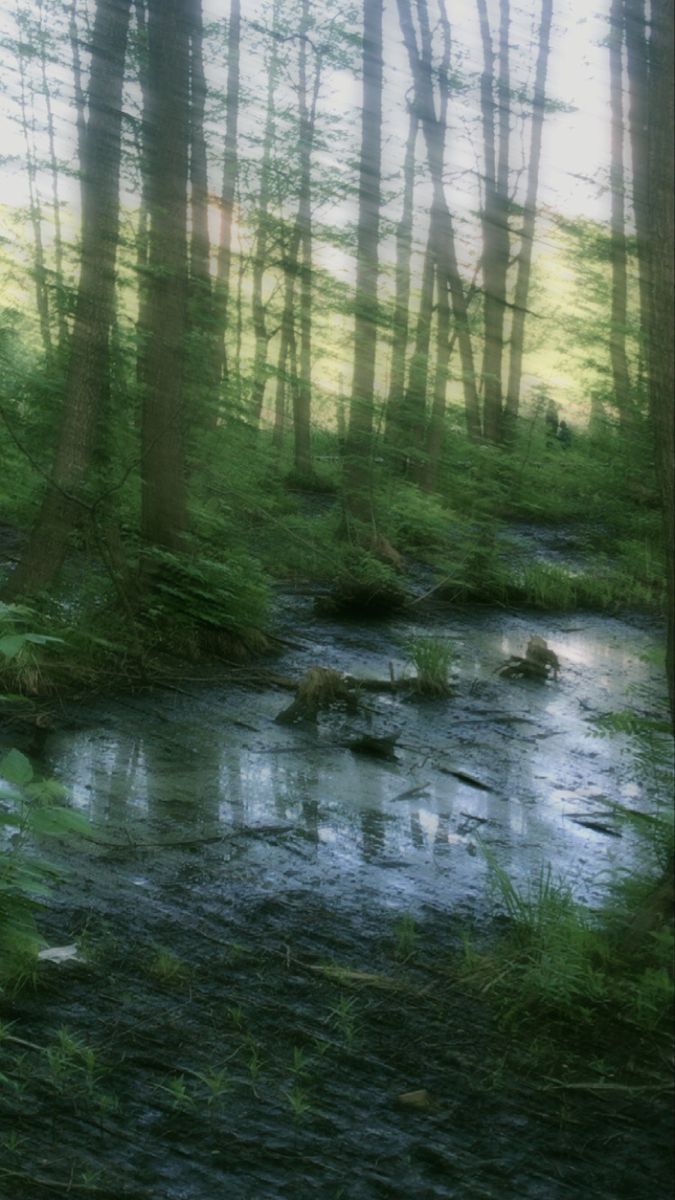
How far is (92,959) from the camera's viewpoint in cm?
361

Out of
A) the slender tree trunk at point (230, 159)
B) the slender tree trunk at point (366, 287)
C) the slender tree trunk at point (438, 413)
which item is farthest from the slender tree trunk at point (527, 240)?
the slender tree trunk at point (230, 159)

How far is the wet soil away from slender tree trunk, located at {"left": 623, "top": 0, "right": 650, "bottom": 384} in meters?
1.51

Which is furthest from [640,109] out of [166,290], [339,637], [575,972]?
[339,637]

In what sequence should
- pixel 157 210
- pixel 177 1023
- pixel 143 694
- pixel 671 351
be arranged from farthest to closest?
1. pixel 157 210
2. pixel 143 694
3. pixel 177 1023
4. pixel 671 351

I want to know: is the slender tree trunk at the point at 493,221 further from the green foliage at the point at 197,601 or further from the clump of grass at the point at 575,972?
the green foliage at the point at 197,601

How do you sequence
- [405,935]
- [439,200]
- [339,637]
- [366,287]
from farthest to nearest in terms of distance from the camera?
[366,287], [439,200], [339,637], [405,935]

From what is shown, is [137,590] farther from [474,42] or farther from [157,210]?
[474,42]

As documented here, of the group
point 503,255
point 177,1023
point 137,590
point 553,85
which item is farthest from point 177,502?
point 177,1023

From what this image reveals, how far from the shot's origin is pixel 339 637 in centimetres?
941

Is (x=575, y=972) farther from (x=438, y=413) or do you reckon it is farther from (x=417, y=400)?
(x=417, y=400)

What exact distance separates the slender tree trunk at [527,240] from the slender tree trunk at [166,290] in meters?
2.55

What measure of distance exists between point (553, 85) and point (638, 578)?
217 inches

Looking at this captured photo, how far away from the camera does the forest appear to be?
285 cm

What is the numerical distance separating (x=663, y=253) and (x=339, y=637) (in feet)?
21.5
